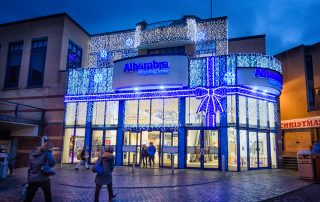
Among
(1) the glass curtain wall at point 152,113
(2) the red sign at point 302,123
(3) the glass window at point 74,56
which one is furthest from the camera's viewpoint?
(3) the glass window at point 74,56

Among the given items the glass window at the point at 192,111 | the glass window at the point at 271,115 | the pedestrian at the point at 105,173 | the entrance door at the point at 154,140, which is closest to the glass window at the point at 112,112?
the entrance door at the point at 154,140

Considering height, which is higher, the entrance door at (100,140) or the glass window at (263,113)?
the glass window at (263,113)

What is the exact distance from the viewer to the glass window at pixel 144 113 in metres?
18.6

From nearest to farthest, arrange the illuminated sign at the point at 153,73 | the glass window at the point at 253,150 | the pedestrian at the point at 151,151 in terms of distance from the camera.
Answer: the glass window at the point at 253,150 < the pedestrian at the point at 151,151 < the illuminated sign at the point at 153,73

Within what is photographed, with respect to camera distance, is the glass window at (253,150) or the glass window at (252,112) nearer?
the glass window at (253,150)

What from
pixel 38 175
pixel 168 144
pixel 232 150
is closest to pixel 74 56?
pixel 168 144

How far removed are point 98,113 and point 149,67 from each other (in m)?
5.26

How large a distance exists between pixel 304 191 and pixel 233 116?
7.13 meters

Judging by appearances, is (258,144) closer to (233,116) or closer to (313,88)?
(233,116)

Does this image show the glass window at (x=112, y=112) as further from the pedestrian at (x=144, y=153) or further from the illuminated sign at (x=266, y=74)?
the illuminated sign at (x=266, y=74)

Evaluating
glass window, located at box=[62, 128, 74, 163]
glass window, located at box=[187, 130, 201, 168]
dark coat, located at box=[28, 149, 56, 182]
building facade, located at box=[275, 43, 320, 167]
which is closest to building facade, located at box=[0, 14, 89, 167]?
glass window, located at box=[62, 128, 74, 163]

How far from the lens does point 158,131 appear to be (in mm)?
18203

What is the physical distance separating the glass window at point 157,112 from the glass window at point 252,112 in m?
5.75

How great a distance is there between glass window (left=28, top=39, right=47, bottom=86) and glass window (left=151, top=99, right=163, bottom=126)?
381 inches
